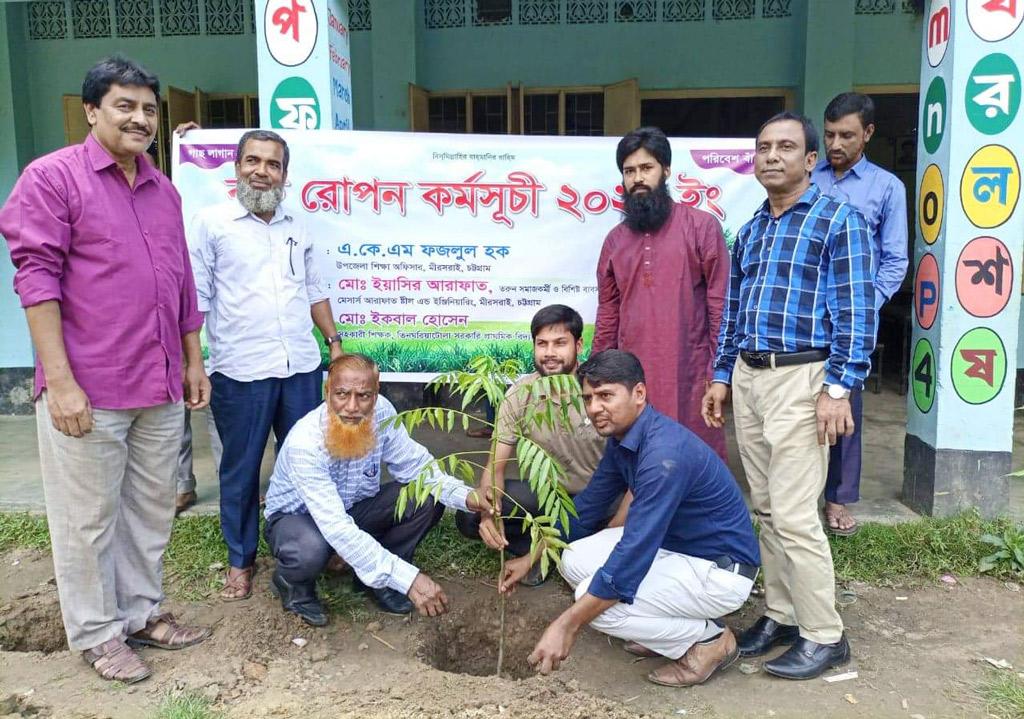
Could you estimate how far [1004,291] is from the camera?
391 centimetres

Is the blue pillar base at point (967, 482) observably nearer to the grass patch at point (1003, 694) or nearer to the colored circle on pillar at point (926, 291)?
the colored circle on pillar at point (926, 291)

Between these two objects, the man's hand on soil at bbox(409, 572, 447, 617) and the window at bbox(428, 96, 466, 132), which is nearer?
the man's hand on soil at bbox(409, 572, 447, 617)

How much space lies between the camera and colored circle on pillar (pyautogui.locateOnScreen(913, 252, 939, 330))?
402cm

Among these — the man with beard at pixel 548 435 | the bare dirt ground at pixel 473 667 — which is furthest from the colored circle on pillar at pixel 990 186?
the man with beard at pixel 548 435

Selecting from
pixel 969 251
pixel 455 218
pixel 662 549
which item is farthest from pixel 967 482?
pixel 455 218

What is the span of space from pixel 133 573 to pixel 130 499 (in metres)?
0.28

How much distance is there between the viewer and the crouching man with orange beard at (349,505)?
300cm

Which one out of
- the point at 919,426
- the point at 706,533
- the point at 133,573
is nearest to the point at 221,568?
the point at 133,573

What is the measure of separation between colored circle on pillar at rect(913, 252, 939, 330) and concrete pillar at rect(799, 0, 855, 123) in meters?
2.77

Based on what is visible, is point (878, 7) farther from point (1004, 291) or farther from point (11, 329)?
point (11, 329)

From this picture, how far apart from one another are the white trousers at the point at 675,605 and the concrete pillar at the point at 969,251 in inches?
76.1

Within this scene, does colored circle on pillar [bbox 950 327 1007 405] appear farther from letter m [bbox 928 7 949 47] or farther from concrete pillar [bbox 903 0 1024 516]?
letter m [bbox 928 7 949 47]

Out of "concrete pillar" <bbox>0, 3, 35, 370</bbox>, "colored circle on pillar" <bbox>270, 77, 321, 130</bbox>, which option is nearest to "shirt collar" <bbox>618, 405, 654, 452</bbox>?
"colored circle on pillar" <bbox>270, 77, 321, 130</bbox>

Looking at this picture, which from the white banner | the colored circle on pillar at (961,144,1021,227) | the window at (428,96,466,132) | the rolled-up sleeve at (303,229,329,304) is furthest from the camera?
the window at (428,96,466,132)
